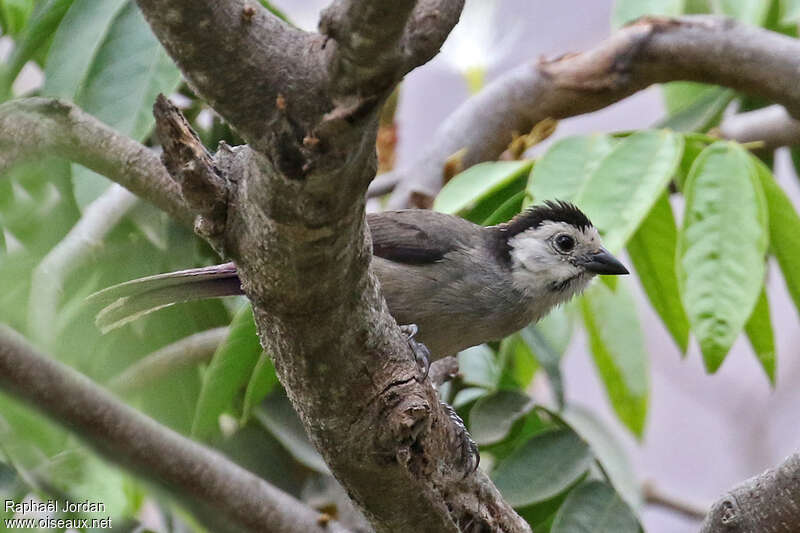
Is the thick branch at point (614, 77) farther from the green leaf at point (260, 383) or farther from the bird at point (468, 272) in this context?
the green leaf at point (260, 383)

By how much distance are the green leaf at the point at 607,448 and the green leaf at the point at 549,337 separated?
190 mm

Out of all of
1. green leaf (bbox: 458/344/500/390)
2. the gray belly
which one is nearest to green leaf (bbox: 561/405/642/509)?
green leaf (bbox: 458/344/500/390)

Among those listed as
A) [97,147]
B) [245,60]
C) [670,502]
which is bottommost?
[670,502]

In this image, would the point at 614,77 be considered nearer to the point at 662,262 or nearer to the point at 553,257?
the point at 553,257

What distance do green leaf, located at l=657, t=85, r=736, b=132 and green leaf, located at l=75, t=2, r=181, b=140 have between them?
2.13 m

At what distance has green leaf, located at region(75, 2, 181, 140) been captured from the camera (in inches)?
112

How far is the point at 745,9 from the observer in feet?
12.8

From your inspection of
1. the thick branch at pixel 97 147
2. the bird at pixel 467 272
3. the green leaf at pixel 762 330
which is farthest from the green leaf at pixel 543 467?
the thick branch at pixel 97 147

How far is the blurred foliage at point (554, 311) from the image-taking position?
106 inches

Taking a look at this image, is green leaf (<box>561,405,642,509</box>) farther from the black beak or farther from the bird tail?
the bird tail

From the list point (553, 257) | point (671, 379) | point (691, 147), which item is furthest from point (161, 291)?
point (671, 379)

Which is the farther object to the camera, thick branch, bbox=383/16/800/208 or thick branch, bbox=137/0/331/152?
thick branch, bbox=383/16/800/208

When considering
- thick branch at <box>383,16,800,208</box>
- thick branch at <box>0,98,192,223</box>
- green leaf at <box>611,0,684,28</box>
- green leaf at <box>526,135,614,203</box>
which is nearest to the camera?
thick branch at <box>0,98,192,223</box>

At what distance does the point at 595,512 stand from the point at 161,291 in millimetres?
1362
